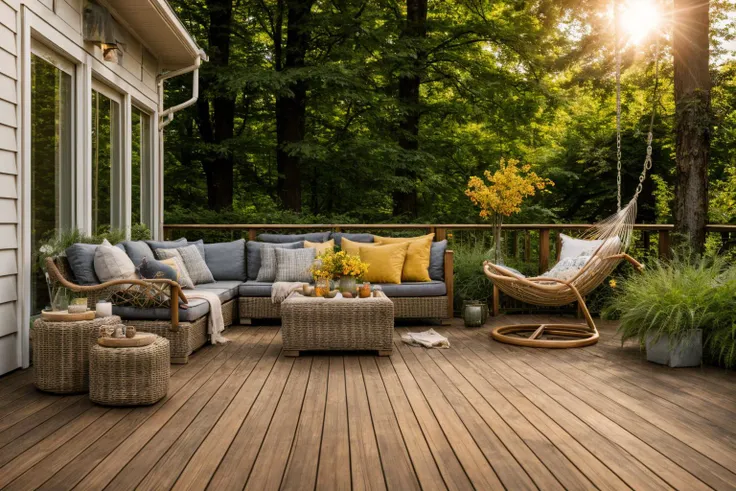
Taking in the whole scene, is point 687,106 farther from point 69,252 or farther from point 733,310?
point 69,252

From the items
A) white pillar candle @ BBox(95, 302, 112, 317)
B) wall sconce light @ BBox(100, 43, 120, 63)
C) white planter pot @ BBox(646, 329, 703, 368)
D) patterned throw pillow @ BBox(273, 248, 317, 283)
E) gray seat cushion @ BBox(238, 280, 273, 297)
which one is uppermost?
wall sconce light @ BBox(100, 43, 120, 63)

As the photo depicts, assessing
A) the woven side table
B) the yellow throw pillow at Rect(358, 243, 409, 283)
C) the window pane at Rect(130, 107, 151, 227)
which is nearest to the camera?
the woven side table

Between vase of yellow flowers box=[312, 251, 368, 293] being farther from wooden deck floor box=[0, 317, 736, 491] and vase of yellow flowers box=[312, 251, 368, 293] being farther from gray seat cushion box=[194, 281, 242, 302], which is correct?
gray seat cushion box=[194, 281, 242, 302]

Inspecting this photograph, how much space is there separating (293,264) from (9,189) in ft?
9.26

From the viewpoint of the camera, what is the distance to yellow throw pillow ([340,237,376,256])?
624 cm

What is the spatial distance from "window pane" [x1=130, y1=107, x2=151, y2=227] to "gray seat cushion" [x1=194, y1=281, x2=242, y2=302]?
1201 mm

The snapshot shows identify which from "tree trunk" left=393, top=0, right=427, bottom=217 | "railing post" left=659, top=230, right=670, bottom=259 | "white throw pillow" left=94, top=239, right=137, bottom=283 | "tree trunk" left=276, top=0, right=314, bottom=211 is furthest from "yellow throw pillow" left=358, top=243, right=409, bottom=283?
"tree trunk" left=393, top=0, right=427, bottom=217

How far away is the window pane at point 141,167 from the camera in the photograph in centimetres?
654

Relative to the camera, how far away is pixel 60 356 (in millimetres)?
3371

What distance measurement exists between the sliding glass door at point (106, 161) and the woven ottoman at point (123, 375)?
2446 millimetres

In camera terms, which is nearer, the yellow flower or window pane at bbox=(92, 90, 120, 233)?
window pane at bbox=(92, 90, 120, 233)

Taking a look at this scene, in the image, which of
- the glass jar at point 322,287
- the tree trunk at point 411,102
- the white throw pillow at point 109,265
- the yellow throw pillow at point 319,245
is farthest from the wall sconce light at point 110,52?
the tree trunk at point 411,102

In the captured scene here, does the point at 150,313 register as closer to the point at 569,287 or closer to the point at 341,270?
the point at 341,270

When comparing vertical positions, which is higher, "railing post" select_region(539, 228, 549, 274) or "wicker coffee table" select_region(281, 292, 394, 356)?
"railing post" select_region(539, 228, 549, 274)
